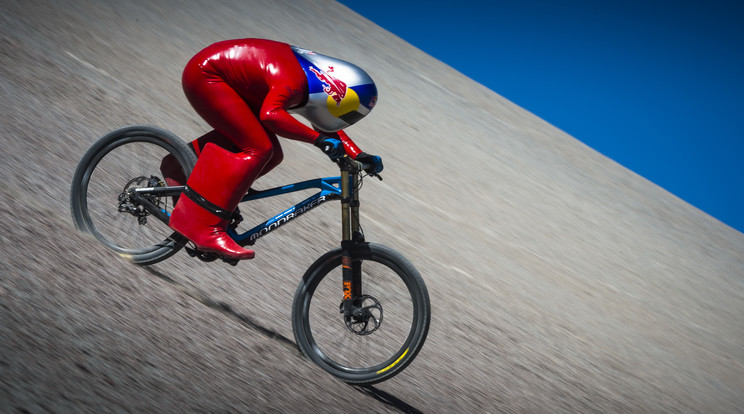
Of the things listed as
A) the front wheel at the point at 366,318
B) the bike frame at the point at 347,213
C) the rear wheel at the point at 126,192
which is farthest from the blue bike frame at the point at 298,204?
the rear wheel at the point at 126,192

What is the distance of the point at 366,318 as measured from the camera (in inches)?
134

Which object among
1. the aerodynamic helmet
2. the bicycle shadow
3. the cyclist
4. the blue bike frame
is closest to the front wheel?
the bicycle shadow

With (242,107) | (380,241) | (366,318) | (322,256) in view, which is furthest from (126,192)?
(380,241)

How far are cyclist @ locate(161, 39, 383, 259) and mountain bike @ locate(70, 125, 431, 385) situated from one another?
174mm

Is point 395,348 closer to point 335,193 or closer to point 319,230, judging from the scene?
point 335,193

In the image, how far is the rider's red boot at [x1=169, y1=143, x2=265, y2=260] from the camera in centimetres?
348

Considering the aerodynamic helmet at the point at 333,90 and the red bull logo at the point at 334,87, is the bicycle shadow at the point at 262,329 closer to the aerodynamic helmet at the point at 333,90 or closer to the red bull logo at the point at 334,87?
the aerodynamic helmet at the point at 333,90

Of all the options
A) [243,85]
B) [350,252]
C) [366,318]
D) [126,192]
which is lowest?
[126,192]

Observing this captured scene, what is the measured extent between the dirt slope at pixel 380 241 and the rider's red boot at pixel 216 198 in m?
0.42

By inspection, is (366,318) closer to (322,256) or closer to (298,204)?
(322,256)

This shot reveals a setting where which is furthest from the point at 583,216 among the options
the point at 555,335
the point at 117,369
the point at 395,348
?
the point at 117,369

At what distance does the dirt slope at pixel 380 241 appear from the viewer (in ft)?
9.66

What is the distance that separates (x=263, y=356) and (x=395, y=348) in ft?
2.39

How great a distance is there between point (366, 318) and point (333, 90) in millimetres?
1268
